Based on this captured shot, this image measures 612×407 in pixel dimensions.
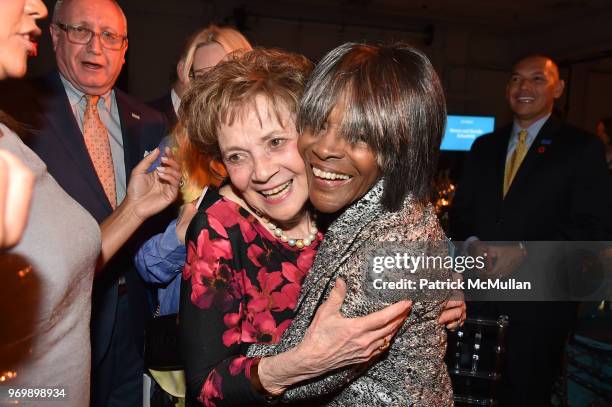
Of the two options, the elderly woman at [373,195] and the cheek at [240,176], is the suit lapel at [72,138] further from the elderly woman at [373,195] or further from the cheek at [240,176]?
the elderly woman at [373,195]

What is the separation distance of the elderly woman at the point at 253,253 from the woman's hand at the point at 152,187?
0.30 m

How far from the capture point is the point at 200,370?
113cm

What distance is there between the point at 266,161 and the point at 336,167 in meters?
0.25

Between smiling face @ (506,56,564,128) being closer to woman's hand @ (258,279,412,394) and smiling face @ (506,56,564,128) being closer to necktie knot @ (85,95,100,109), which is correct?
necktie knot @ (85,95,100,109)

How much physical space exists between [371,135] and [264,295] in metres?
0.51

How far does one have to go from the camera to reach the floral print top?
44.2 inches

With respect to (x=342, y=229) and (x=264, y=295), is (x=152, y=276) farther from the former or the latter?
(x=342, y=229)

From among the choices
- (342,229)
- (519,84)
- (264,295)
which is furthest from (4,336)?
(519,84)

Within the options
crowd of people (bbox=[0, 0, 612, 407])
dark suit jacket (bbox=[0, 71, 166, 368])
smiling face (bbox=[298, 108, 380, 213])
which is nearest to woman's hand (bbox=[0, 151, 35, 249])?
crowd of people (bbox=[0, 0, 612, 407])

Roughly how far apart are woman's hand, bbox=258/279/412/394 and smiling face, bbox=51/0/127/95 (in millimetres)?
1637

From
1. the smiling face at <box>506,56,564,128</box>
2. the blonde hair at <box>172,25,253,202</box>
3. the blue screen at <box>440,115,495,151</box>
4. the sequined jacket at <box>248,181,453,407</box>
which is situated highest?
the blue screen at <box>440,115,495,151</box>

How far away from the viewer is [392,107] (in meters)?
1.03

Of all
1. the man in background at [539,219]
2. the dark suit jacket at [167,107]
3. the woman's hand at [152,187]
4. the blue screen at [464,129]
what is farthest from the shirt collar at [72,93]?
the blue screen at [464,129]

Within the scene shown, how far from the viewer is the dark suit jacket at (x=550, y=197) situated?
293 cm
